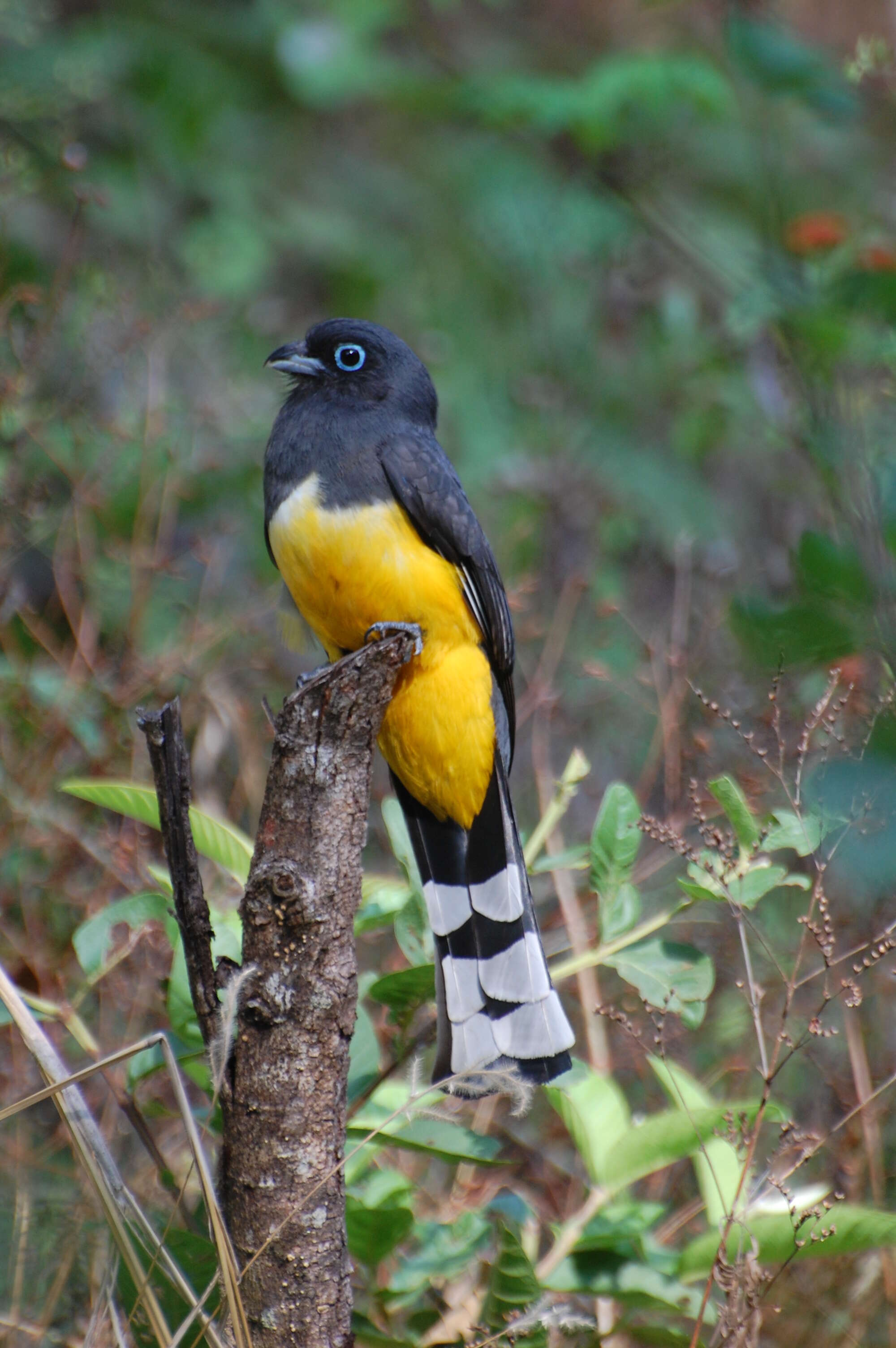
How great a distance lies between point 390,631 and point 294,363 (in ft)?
2.80

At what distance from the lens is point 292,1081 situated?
2270mm

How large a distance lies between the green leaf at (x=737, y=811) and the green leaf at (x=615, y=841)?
239 mm

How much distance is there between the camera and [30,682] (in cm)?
404

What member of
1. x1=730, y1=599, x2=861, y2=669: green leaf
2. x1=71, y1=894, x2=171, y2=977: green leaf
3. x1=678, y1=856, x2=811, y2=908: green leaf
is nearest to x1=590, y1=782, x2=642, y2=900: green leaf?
x1=678, y1=856, x2=811, y2=908: green leaf

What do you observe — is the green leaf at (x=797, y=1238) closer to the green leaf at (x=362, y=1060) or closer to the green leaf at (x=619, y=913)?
the green leaf at (x=619, y=913)

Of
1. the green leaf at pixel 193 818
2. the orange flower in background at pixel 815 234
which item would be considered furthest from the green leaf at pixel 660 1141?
the orange flower in background at pixel 815 234

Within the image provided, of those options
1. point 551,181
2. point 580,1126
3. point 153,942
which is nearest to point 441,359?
point 551,181

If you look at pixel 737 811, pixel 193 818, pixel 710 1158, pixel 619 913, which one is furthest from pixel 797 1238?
pixel 193 818

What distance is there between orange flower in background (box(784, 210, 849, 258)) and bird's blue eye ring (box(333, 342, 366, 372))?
52.5 inches

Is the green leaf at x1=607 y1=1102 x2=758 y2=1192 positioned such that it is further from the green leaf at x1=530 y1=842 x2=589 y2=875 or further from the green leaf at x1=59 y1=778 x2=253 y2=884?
the green leaf at x1=59 y1=778 x2=253 y2=884

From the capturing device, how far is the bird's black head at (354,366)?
3.26m

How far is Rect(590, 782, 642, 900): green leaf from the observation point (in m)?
2.68

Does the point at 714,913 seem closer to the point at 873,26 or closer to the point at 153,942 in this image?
the point at 153,942

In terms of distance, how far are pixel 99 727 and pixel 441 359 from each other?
3.80m
